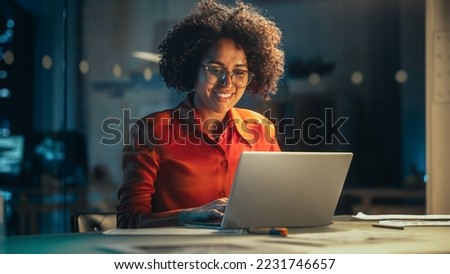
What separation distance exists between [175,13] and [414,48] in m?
1.08

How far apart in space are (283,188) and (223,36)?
3.39ft

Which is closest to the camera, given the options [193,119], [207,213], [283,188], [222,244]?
[222,244]

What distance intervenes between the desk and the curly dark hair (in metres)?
1.01

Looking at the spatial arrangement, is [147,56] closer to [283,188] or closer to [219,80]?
[219,80]

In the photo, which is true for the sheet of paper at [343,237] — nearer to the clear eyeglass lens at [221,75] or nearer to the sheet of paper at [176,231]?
the sheet of paper at [176,231]

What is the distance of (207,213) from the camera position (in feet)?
8.16

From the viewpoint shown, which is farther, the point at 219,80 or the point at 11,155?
the point at 11,155

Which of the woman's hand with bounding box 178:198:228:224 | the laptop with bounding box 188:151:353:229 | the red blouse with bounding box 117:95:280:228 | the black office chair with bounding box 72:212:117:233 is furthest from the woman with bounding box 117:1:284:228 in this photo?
the laptop with bounding box 188:151:353:229

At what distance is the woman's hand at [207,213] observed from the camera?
243 cm

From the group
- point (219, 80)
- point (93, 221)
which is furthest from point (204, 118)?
point (93, 221)

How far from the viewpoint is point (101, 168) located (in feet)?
10.9

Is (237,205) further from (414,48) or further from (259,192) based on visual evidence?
(414,48)

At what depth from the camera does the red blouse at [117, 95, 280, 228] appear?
2.88m
